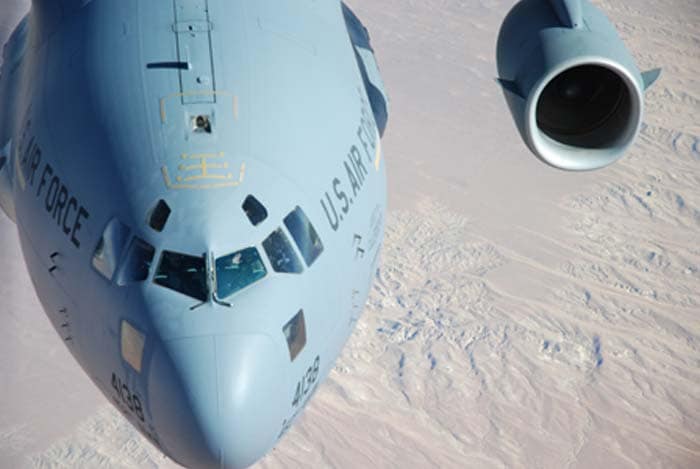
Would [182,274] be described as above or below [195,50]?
below

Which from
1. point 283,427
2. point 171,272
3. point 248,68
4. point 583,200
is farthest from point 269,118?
point 583,200

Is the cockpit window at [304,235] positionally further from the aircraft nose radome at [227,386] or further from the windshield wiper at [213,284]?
the aircraft nose radome at [227,386]

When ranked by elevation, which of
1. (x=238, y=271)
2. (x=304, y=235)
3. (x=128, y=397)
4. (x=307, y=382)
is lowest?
(x=307, y=382)

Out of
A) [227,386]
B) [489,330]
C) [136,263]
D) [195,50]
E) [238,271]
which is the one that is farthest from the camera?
[489,330]

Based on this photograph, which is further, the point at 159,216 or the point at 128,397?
the point at 128,397

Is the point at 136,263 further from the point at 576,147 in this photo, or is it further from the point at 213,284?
the point at 576,147

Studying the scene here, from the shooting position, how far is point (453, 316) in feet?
172

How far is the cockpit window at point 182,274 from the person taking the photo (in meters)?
11.4

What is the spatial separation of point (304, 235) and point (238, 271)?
1045 mm

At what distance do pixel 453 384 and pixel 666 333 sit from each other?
11.2m

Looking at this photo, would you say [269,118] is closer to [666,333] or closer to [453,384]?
[453,384]

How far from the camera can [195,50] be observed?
1330 cm

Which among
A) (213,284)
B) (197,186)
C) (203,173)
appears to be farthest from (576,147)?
(213,284)

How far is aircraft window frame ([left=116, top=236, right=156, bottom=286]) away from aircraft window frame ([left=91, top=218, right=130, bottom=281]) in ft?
0.33
